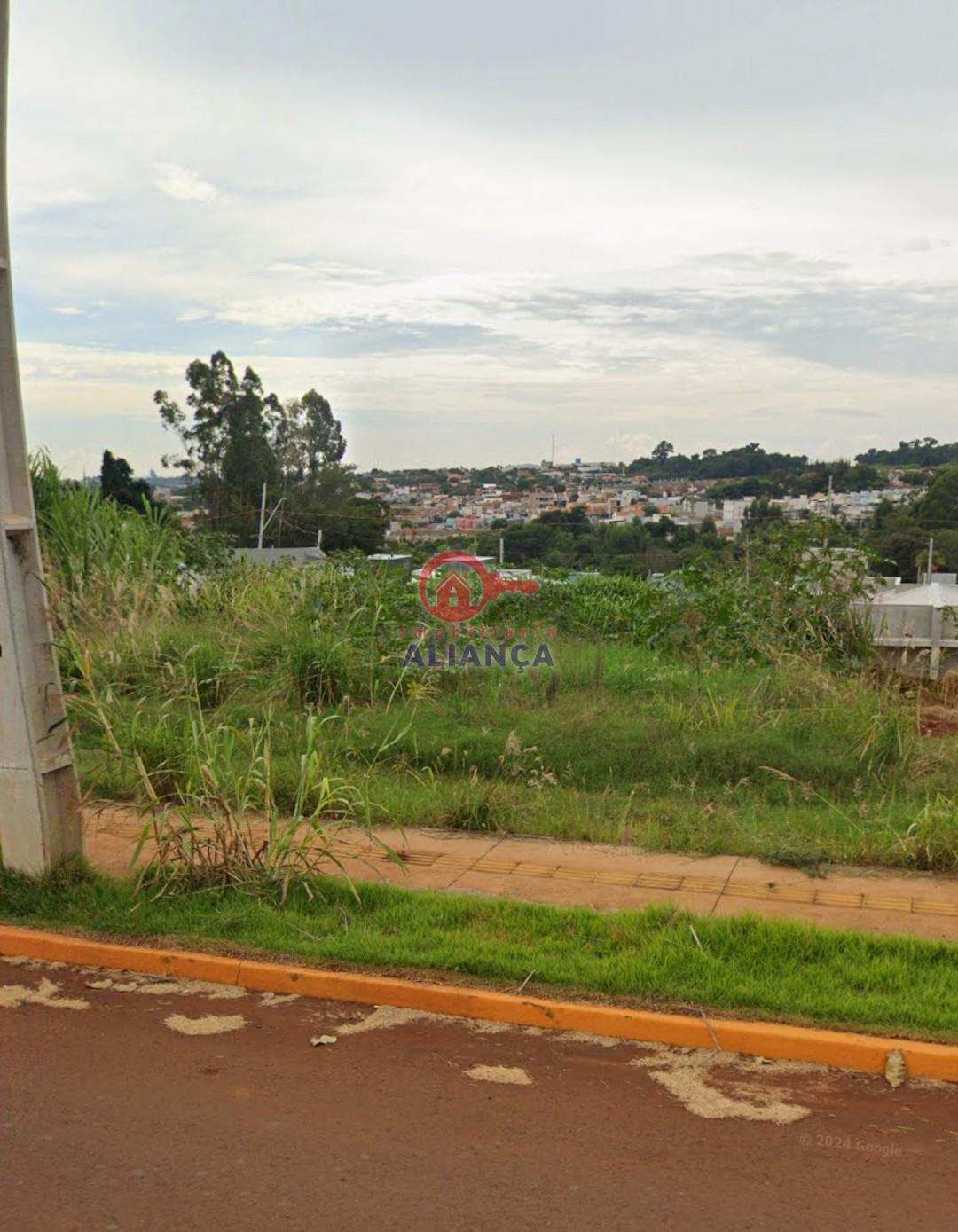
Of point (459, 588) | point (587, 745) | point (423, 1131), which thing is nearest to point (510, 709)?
point (587, 745)

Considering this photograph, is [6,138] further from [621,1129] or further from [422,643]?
[422,643]

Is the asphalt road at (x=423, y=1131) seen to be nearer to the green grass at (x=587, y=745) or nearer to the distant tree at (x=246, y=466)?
the green grass at (x=587, y=745)

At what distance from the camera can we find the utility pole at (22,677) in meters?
6.04

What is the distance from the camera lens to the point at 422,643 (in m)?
11.8

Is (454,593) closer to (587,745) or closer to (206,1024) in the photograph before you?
(587,745)

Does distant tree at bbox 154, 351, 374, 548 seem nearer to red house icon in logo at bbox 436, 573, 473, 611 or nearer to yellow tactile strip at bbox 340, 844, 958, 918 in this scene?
red house icon in logo at bbox 436, 573, 473, 611

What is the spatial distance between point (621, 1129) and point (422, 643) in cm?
779

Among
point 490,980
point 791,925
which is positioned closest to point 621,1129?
point 490,980

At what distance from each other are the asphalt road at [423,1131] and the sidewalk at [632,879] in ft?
5.03

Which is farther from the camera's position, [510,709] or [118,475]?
[118,475]

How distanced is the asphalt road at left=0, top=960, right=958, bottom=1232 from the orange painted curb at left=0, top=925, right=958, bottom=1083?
8 centimetres

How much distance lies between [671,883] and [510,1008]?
6.20ft

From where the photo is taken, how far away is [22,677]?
6.13m

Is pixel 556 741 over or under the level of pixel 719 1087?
over
